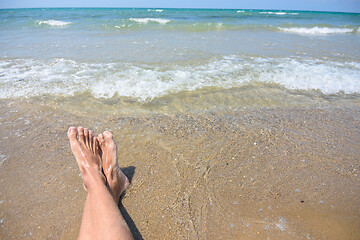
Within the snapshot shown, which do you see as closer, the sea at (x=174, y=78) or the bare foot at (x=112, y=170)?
the bare foot at (x=112, y=170)

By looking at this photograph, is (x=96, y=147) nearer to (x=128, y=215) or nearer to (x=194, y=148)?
(x=128, y=215)

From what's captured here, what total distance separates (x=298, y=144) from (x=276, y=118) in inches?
20.7

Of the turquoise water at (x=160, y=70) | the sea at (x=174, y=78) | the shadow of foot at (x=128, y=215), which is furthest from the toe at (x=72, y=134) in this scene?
the turquoise water at (x=160, y=70)

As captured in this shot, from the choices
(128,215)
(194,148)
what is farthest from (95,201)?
(194,148)

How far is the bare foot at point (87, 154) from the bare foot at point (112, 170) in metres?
0.05

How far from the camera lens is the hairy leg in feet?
4.00

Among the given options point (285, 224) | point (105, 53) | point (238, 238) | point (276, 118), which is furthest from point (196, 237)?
point (105, 53)

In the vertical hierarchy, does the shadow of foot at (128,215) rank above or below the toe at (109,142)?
below

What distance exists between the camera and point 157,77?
3816 millimetres

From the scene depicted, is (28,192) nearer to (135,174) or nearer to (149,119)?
(135,174)

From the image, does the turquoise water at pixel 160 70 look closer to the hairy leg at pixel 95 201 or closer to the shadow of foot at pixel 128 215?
the hairy leg at pixel 95 201

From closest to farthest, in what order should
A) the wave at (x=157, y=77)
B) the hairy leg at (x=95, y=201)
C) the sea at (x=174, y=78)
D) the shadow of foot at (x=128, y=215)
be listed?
the hairy leg at (x=95, y=201), the shadow of foot at (x=128, y=215), the sea at (x=174, y=78), the wave at (x=157, y=77)

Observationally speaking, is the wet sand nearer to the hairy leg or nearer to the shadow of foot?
the shadow of foot

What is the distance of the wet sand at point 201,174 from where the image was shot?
54.9 inches
